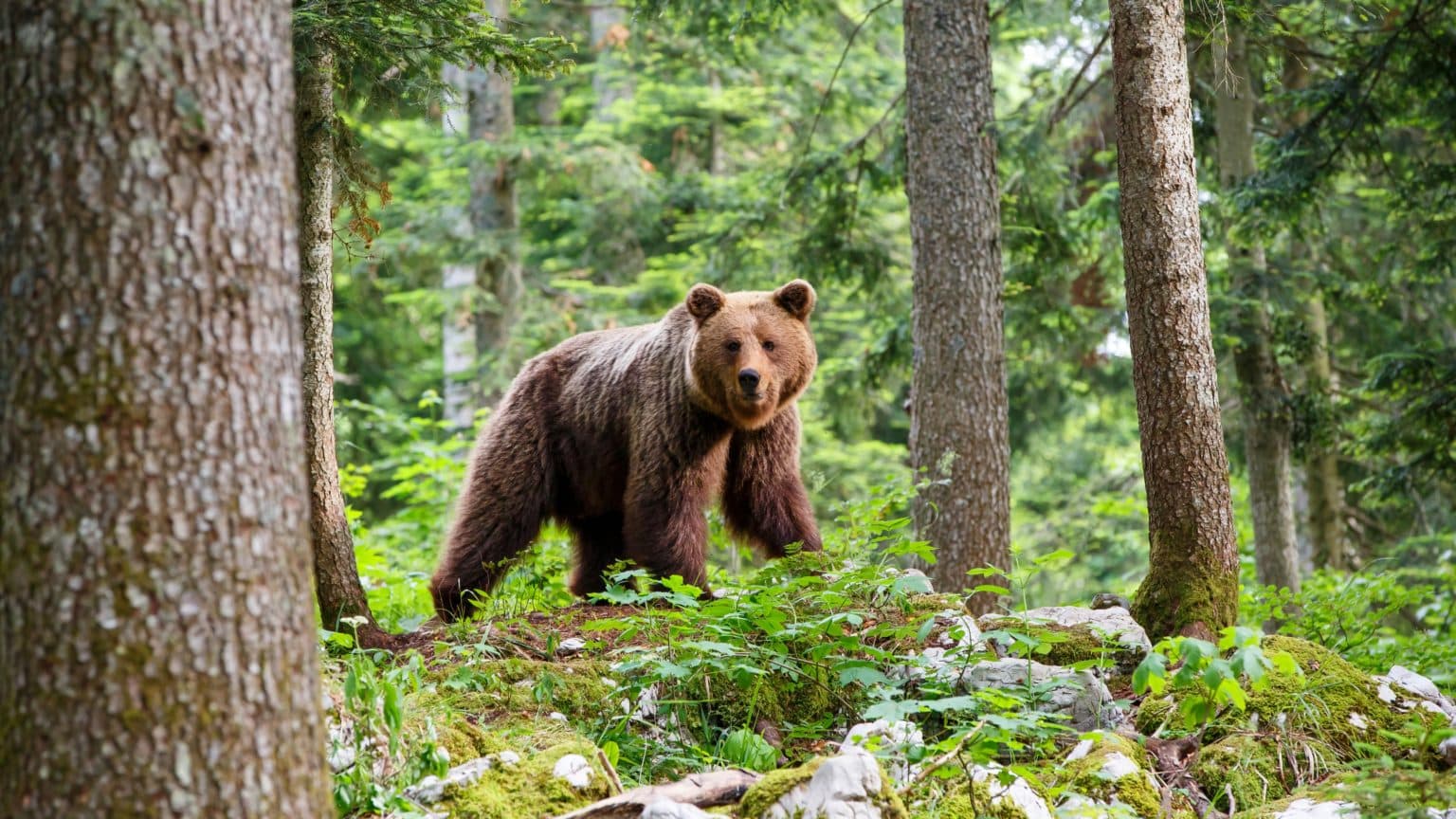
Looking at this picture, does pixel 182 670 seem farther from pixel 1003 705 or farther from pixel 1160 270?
pixel 1160 270

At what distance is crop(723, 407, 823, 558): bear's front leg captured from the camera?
7.38 m

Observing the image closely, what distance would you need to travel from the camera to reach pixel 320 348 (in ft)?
17.7

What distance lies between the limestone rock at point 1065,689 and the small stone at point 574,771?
1.74 m

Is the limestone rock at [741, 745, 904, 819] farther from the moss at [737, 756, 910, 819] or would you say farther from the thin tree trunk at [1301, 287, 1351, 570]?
the thin tree trunk at [1301, 287, 1351, 570]

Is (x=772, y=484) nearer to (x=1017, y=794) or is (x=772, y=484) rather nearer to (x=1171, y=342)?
(x=1171, y=342)

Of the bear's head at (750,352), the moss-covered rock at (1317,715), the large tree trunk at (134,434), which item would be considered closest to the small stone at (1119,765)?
the moss-covered rock at (1317,715)

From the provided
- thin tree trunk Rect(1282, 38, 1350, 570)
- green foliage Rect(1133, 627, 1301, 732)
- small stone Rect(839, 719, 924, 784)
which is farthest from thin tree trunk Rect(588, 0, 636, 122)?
green foliage Rect(1133, 627, 1301, 732)

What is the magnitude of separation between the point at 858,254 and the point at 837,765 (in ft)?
26.5

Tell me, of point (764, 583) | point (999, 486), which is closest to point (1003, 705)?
point (764, 583)

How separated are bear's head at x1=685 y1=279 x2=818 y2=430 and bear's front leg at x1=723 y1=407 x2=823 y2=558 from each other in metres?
0.16

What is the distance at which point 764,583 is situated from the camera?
5645 mm

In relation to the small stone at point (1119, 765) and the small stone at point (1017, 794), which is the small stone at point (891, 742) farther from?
the small stone at point (1119, 765)

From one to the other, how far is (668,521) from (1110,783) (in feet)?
10.6

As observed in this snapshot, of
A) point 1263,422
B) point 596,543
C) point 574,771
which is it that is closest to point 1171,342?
point 574,771
